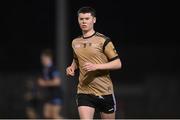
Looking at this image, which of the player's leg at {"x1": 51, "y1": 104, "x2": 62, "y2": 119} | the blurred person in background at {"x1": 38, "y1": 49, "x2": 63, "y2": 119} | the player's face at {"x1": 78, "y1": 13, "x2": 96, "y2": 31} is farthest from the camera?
the player's leg at {"x1": 51, "y1": 104, "x2": 62, "y2": 119}

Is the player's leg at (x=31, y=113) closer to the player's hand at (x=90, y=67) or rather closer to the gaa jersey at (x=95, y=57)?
the gaa jersey at (x=95, y=57)

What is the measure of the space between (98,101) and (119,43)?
15.8 meters

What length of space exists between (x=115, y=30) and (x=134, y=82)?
278cm

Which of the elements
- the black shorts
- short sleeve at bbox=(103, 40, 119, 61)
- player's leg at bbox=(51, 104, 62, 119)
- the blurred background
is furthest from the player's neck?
the blurred background

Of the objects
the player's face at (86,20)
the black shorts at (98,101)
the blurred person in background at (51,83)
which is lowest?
the blurred person in background at (51,83)

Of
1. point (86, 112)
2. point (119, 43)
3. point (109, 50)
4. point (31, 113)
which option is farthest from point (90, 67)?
point (119, 43)

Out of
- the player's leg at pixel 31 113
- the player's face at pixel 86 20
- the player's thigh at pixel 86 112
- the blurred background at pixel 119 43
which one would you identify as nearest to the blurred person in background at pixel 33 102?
the player's leg at pixel 31 113

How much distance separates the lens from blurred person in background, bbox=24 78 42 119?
756 inches

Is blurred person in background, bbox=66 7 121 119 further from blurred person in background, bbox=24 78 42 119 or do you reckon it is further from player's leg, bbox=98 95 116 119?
blurred person in background, bbox=24 78 42 119

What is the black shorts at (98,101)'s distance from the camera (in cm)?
902

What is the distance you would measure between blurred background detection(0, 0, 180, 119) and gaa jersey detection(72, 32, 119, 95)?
12.9 meters

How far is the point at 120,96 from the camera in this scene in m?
22.5

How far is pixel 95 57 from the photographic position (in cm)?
891

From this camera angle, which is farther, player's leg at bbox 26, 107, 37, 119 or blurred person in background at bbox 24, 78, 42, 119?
blurred person in background at bbox 24, 78, 42, 119
